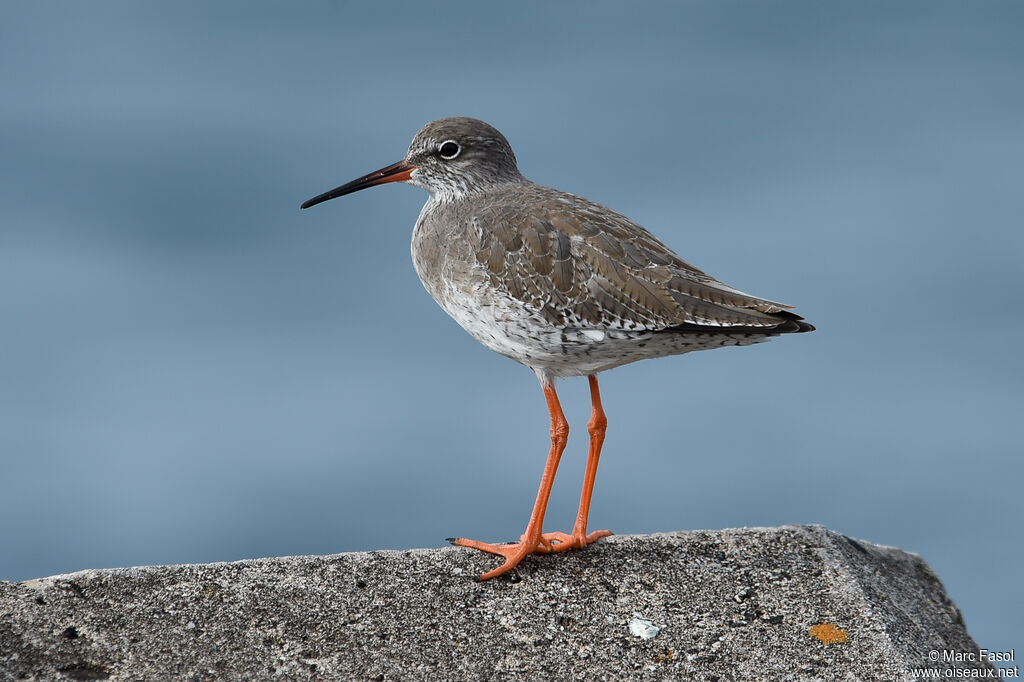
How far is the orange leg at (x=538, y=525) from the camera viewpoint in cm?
710

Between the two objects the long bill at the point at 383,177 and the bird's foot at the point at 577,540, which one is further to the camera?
the long bill at the point at 383,177

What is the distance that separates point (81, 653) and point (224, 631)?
77cm

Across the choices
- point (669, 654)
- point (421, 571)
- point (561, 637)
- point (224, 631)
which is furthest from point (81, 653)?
point (669, 654)

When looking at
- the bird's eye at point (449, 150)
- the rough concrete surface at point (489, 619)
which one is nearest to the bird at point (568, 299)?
the rough concrete surface at point (489, 619)

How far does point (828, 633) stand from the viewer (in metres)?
6.25

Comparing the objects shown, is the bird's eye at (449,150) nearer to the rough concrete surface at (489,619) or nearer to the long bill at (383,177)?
the long bill at (383,177)

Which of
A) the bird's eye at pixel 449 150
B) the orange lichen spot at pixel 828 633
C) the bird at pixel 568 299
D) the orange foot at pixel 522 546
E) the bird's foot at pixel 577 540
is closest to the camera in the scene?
the orange lichen spot at pixel 828 633

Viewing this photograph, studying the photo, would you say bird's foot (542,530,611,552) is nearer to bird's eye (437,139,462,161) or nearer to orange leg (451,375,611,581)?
orange leg (451,375,611,581)

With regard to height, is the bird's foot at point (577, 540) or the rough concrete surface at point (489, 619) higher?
the bird's foot at point (577, 540)

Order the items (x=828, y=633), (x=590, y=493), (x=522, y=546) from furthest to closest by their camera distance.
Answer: (x=590, y=493) < (x=522, y=546) < (x=828, y=633)

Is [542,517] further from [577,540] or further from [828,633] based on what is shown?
[828,633]

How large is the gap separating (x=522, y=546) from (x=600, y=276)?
2.05 meters

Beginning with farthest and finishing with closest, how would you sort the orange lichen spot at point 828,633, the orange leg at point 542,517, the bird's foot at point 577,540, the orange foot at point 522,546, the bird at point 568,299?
the bird at point 568,299
the bird's foot at point 577,540
the orange leg at point 542,517
the orange foot at point 522,546
the orange lichen spot at point 828,633

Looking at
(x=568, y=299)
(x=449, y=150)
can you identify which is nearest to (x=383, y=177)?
(x=449, y=150)
